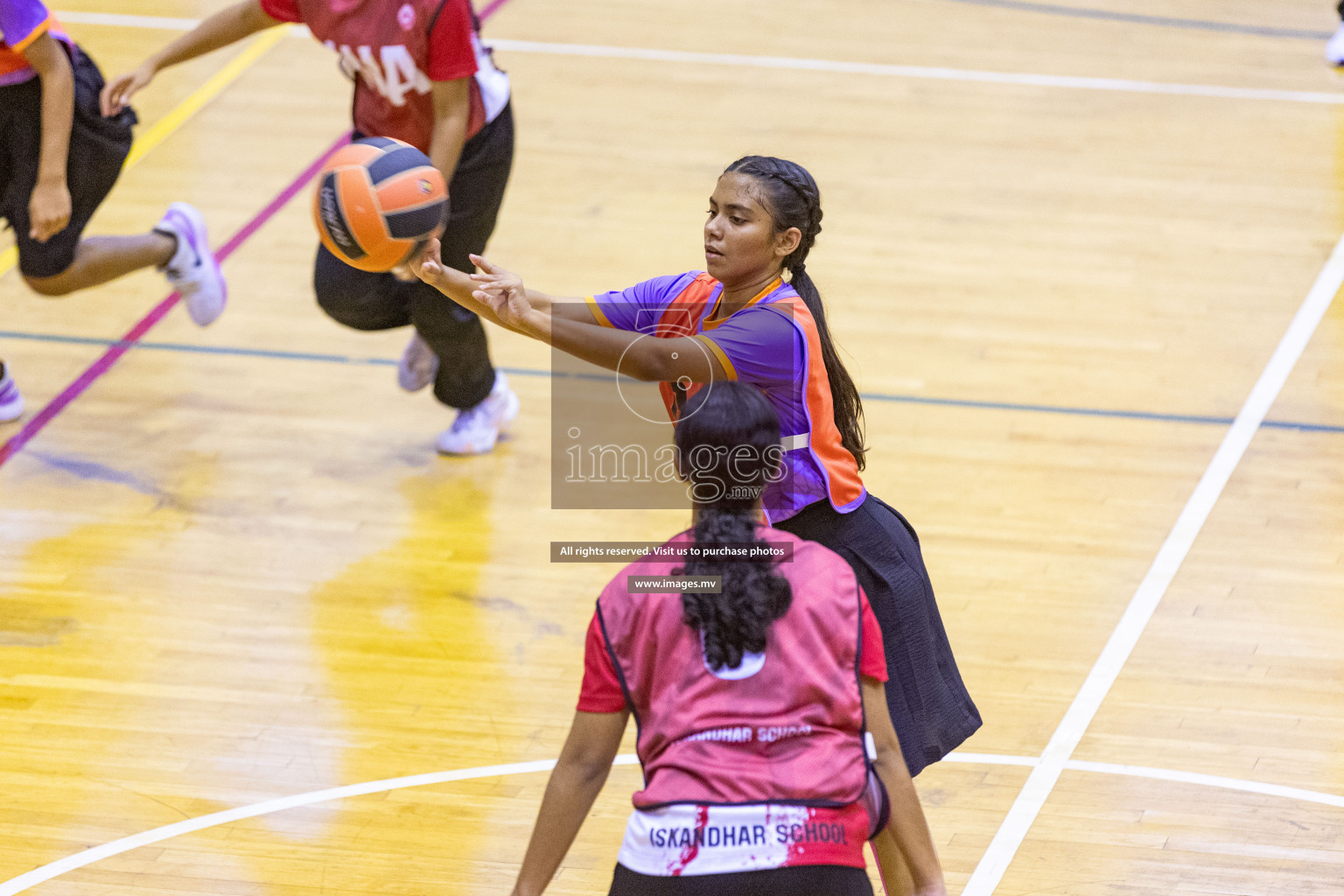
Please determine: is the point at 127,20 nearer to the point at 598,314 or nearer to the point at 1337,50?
the point at 1337,50

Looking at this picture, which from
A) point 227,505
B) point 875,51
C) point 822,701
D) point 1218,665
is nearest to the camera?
point 822,701

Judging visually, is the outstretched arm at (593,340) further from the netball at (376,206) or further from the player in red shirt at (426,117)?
the player in red shirt at (426,117)

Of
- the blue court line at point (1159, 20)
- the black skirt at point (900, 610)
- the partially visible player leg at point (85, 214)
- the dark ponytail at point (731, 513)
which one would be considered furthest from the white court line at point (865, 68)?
the dark ponytail at point (731, 513)

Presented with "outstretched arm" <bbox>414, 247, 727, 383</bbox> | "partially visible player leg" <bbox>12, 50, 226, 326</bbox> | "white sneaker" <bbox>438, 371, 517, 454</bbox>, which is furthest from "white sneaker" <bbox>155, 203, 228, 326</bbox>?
"outstretched arm" <bbox>414, 247, 727, 383</bbox>

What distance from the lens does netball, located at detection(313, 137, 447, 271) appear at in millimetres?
3578

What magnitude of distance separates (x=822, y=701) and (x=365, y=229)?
169 centimetres

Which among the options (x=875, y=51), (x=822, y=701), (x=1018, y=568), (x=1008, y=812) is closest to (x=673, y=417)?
(x=822, y=701)

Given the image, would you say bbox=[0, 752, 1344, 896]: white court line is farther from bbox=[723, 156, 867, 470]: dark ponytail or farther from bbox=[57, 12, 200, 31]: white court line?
bbox=[57, 12, 200, 31]: white court line

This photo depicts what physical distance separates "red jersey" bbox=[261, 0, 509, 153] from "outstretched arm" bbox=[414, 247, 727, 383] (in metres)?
1.88

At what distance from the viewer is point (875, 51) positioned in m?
9.18

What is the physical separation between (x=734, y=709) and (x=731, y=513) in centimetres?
31

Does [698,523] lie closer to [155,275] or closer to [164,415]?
[164,415]

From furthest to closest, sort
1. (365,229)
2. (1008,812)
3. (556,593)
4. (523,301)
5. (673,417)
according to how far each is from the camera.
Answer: (556,593) → (1008,812) → (365,229) → (673,417) → (523,301)

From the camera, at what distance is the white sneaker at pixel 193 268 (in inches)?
233
